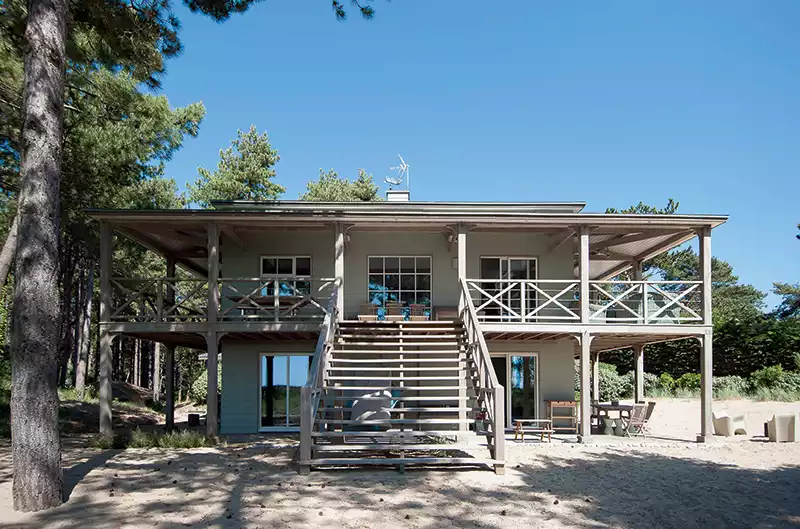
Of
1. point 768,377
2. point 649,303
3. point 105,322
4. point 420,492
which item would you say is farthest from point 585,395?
point 768,377

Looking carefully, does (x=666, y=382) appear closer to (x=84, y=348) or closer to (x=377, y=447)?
(x=377, y=447)

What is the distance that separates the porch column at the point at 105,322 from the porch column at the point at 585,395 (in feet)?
31.7

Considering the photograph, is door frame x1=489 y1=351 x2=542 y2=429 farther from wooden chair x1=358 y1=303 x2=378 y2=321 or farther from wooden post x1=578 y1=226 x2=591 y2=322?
wooden chair x1=358 y1=303 x2=378 y2=321

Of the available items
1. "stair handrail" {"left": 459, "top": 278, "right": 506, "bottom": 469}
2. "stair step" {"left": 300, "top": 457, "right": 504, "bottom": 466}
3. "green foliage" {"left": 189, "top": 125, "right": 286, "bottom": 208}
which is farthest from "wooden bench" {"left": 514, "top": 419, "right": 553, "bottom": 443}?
"green foliage" {"left": 189, "top": 125, "right": 286, "bottom": 208}

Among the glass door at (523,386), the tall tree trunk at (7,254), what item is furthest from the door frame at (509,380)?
the tall tree trunk at (7,254)

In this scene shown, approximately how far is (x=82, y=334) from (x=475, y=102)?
757 inches

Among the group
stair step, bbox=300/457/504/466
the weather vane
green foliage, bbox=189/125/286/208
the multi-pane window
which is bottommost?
stair step, bbox=300/457/504/466

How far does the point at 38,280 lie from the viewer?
25.3 ft

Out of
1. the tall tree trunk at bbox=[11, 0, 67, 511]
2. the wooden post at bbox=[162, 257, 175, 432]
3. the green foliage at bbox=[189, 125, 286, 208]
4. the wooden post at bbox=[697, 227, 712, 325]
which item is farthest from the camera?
the green foliage at bbox=[189, 125, 286, 208]

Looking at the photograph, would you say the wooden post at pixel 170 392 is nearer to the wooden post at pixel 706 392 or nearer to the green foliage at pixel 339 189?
the wooden post at pixel 706 392

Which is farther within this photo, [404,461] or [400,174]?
[400,174]

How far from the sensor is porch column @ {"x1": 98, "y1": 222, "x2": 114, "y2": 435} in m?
13.2

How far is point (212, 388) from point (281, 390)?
109 inches

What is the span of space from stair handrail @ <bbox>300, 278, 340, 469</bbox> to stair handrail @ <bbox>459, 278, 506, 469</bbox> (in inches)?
106
